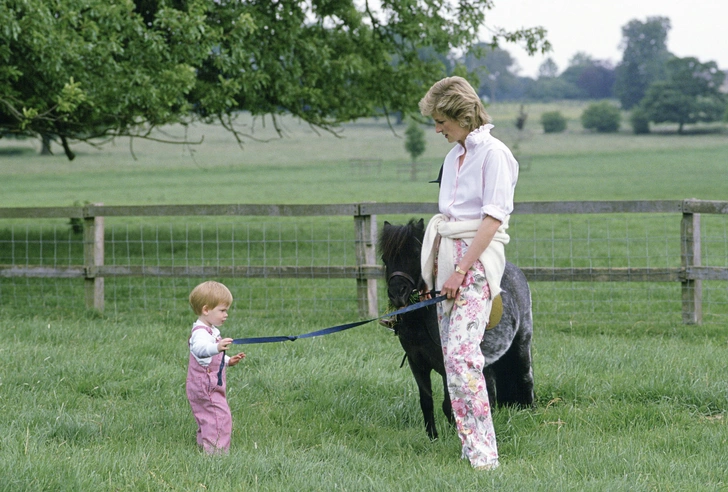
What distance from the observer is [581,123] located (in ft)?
319

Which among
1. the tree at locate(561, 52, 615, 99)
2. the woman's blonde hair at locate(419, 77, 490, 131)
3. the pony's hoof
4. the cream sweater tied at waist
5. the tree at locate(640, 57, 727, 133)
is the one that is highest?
the tree at locate(561, 52, 615, 99)

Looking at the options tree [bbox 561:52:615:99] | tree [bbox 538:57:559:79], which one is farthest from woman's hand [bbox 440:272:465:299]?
tree [bbox 538:57:559:79]

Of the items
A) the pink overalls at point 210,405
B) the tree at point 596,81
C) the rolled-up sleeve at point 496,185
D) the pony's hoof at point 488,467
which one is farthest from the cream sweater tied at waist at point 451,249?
the tree at point 596,81

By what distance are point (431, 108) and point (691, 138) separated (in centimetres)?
8641

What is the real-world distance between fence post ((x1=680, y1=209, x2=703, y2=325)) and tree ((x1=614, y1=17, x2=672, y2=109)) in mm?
110654

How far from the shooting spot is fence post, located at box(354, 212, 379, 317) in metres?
8.91

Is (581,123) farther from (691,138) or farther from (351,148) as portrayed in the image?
(351,148)

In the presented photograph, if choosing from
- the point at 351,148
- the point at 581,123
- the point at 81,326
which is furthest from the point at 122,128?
the point at 581,123

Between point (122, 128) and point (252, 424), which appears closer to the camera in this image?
point (252, 424)

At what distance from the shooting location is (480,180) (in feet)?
13.4

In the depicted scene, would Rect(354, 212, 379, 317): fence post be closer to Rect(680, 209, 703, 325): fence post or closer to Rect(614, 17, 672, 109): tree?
Rect(680, 209, 703, 325): fence post

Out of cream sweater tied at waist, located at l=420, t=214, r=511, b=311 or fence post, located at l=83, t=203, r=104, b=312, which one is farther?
fence post, located at l=83, t=203, r=104, b=312

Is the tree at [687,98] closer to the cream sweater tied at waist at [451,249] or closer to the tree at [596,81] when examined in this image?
the tree at [596,81]

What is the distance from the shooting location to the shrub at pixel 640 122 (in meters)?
91.0
